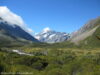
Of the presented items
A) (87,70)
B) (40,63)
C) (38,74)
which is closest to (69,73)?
(87,70)

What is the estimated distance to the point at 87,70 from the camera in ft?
302

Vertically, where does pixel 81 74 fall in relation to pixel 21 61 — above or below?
below

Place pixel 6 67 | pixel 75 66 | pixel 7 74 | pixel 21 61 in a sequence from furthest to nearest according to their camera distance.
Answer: pixel 21 61, pixel 75 66, pixel 6 67, pixel 7 74

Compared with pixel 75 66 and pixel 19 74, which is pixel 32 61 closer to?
pixel 75 66

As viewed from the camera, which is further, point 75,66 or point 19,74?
point 75,66

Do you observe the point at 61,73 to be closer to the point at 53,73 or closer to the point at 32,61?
the point at 53,73

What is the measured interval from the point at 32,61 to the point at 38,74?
48.2m

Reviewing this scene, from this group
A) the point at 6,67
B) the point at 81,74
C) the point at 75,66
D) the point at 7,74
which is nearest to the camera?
the point at 7,74

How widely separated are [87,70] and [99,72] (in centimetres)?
931

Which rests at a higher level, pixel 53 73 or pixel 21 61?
pixel 21 61

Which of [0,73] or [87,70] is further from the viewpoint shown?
[87,70]

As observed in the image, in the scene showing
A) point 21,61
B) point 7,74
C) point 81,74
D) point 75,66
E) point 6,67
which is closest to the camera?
point 7,74

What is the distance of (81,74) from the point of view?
88312 mm

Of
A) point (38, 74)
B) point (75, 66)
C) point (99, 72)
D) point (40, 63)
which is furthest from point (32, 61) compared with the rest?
point (99, 72)
